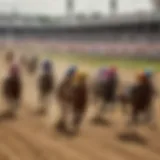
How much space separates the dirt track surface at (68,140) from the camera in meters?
0.53

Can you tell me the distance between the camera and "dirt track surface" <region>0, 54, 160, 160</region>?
0.53 metres

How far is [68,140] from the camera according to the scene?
22.5 inches

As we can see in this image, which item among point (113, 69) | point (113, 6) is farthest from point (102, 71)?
point (113, 6)

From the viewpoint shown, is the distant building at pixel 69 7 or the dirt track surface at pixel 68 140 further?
the distant building at pixel 69 7

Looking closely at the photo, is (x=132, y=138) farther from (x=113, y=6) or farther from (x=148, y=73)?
(x=113, y=6)

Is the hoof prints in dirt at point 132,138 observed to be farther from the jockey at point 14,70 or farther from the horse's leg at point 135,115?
the jockey at point 14,70

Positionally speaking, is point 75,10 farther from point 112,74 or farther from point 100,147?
point 100,147

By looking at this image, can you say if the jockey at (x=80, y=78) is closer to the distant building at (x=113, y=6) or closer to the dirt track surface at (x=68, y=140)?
the dirt track surface at (x=68, y=140)

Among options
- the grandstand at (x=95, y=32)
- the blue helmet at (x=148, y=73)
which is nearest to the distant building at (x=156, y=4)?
the grandstand at (x=95, y=32)

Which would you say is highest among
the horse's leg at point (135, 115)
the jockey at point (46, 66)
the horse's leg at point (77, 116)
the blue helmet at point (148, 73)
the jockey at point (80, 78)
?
the blue helmet at point (148, 73)

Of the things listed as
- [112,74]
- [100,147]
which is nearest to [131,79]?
[112,74]

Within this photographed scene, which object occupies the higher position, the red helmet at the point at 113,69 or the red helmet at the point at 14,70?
the red helmet at the point at 113,69

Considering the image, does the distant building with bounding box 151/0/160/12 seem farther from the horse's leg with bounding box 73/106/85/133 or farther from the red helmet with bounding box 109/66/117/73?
the horse's leg with bounding box 73/106/85/133

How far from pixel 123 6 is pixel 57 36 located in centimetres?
15
